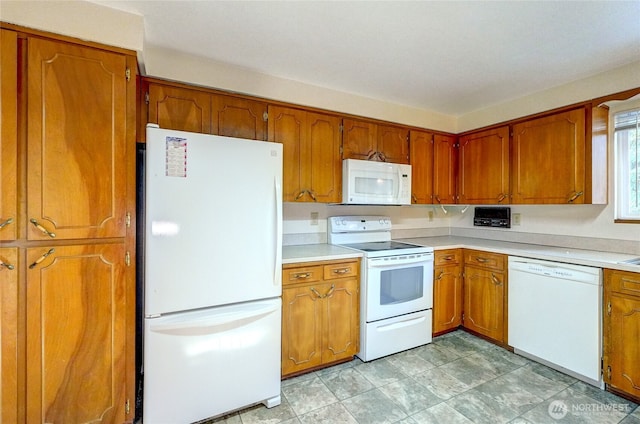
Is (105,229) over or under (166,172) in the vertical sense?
under

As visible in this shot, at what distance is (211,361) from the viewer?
5.60 feet

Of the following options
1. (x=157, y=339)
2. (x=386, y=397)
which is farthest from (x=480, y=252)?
(x=157, y=339)

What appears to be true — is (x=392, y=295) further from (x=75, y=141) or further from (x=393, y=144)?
(x=75, y=141)

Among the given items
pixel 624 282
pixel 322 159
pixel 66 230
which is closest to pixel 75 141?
pixel 66 230

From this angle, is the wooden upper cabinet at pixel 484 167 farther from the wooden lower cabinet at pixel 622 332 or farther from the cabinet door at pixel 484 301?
the wooden lower cabinet at pixel 622 332

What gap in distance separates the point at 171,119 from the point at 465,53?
7.03 feet

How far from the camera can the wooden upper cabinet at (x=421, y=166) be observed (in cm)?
313

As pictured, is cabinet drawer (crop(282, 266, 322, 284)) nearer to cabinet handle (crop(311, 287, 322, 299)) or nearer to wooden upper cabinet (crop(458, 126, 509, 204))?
cabinet handle (crop(311, 287, 322, 299))

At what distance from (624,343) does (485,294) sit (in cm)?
97

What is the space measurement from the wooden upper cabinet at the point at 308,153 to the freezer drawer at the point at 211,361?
1021mm

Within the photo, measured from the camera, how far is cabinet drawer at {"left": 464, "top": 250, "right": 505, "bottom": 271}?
266 centimetres

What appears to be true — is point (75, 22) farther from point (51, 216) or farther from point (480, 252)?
point (480, 252)

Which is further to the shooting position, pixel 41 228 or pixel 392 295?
pixel 392 295

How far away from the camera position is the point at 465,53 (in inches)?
81.0
